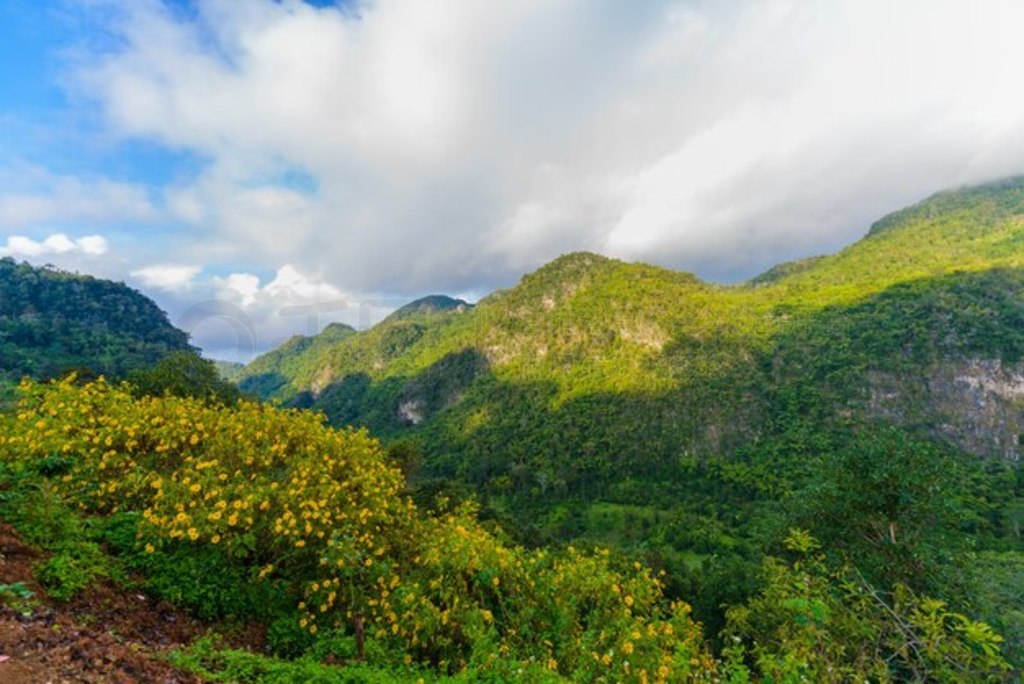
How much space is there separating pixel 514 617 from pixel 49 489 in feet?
17.6

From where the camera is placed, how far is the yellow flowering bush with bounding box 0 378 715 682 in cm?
495

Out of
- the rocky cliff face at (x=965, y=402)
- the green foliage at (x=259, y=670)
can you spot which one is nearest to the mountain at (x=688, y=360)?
the rocky cliff face at (x=965, y=402)

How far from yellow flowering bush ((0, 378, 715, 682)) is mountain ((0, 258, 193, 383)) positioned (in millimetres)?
58864

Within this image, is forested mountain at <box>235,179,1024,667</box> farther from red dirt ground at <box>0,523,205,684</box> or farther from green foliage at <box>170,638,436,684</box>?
red dirt ground at <box>0,523,205,684</box>

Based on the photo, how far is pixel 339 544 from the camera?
15.7 feet

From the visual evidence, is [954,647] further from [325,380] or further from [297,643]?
[325,380]

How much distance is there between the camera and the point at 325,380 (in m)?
192

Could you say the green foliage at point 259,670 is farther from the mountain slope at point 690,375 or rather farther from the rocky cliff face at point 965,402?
the rocky cliff face at point 965,402

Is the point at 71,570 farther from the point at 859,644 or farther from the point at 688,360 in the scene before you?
the point at 688,360

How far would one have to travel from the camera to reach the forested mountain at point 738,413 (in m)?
14.3

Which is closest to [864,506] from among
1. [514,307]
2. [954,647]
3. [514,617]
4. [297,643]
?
[954,647]

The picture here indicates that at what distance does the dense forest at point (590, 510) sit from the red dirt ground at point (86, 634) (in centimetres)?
18

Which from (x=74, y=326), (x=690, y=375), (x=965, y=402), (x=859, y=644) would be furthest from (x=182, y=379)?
(x=965, y=402)

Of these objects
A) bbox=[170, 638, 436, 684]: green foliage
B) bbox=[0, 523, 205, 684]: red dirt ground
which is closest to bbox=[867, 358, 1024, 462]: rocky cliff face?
bbox=[170, 638, 436, 684]: green foliage
